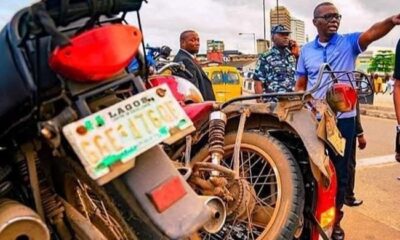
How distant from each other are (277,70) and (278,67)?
36 millimetres

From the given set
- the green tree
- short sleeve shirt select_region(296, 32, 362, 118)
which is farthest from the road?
the green tree

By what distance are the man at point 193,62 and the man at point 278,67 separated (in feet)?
2.05

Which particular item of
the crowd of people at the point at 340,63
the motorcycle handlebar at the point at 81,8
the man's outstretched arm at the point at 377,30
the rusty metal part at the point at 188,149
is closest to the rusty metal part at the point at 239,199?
the rusty metal part at the point at 188,149

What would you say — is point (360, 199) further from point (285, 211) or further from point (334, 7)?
point (285, 211)

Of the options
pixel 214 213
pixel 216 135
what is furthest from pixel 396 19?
pixel 214 213

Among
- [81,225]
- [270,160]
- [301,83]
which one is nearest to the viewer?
[81,225]

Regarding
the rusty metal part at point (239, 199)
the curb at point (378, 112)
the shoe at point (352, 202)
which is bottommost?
the curb at point (378, 112)

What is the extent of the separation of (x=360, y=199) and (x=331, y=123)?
267 centimetres

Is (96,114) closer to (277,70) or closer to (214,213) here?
(214,213)

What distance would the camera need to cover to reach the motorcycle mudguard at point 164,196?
5.13 ft

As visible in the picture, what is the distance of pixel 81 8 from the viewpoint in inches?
61.3

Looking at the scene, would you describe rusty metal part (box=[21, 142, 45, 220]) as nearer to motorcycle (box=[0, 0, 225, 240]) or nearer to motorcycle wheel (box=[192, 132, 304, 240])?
motorcycle (box=[0, 0, 225, 240])

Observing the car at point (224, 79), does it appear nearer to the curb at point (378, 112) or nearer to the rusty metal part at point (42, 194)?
the curb at point (378, 112)

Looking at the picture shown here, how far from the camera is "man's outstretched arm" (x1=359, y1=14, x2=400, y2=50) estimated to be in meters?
3.72
